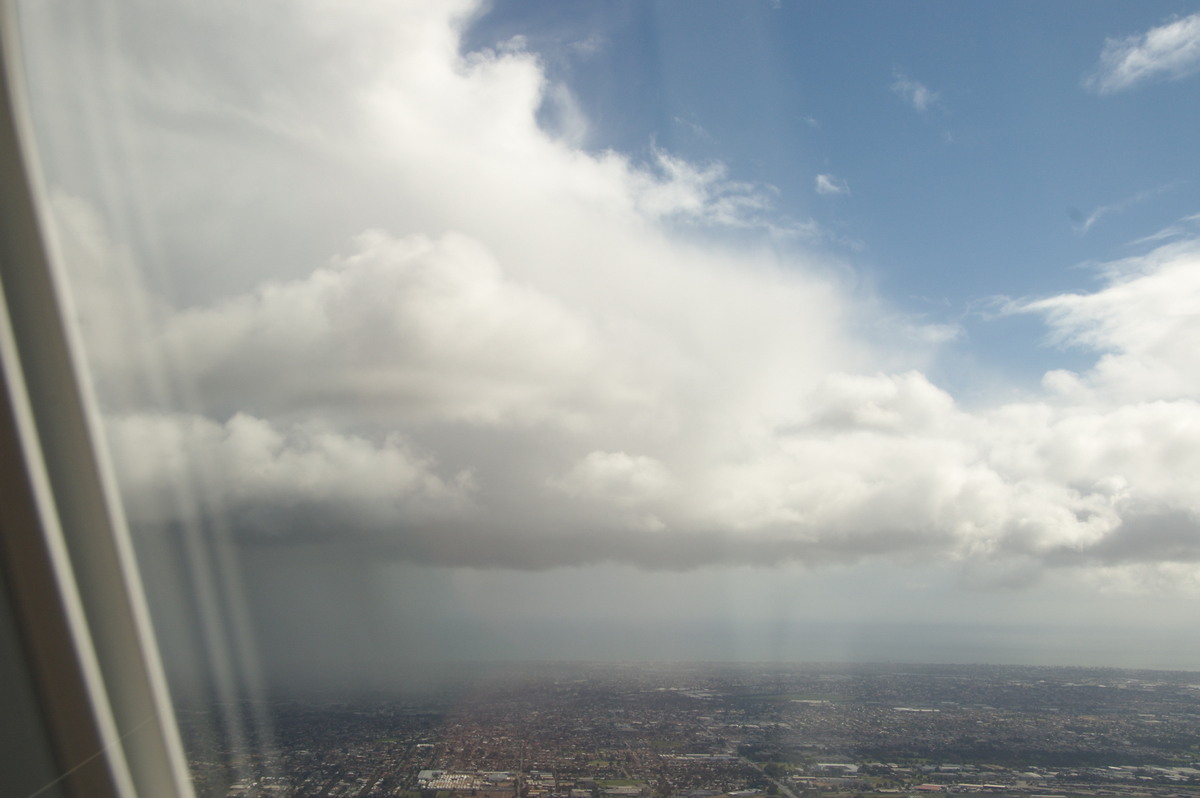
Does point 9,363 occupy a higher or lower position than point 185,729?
higher

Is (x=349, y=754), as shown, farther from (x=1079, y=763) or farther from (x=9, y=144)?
(x=1079, y=763)

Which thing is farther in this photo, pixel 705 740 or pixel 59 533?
pixel 705 740

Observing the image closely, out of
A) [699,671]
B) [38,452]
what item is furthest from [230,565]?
[699,671]

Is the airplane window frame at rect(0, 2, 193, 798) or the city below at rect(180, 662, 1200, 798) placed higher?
the airplane window frame at rect(0, 2, 193, 798)

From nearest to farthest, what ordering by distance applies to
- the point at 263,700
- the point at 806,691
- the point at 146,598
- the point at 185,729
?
the point at 146,598, the point at 185,729, the point at 263,700, the point at 806,691

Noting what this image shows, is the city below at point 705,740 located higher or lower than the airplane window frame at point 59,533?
lower

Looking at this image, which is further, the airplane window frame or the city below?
the city below

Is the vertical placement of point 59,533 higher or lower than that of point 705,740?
higher

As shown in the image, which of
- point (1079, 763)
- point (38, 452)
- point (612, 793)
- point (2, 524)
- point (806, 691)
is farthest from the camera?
point (806, 691)
